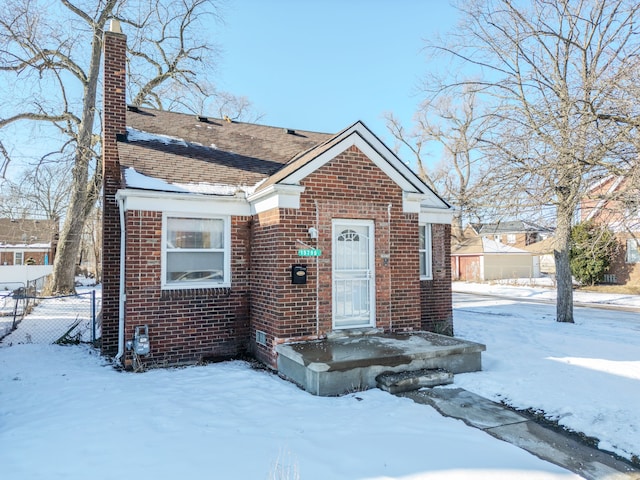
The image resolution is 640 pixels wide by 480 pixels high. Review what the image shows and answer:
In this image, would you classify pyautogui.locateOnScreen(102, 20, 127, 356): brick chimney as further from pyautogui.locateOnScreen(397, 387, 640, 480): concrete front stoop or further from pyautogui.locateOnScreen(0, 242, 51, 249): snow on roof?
pyautogui.locateOnScreen(0, 242, 51, 249): snow on roof

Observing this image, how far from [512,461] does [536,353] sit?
16.4ft

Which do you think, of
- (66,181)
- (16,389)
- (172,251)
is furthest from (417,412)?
(66,181)

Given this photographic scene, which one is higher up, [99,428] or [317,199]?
[317,199]

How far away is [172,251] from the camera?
8.03 m

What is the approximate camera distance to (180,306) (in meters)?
7.91

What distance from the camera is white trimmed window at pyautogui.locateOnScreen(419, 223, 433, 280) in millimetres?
10518

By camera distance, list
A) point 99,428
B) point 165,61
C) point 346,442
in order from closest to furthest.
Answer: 1. point 346,442
2. point 99,428
3. point 165,61

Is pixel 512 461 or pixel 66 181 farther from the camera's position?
pixel 66 181

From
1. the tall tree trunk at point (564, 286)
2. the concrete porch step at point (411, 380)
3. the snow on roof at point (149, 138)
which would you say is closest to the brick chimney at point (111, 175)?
the snow on roof at point (149, 138)

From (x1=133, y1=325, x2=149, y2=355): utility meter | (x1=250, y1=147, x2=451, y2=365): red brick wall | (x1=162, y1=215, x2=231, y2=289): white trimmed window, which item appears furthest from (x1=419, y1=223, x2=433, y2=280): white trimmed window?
(x1=133, y1=325, x2=149, y2=355): utility meter

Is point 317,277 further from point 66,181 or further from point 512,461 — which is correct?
point 66,181

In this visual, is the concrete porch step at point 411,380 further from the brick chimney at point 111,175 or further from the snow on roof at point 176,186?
the brick chimney at point 111,175

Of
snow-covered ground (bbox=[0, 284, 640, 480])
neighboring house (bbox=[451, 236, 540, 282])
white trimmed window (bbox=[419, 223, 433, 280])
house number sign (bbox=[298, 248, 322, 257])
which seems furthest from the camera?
neighboring house (bbox=[451, 236, 540, 282])

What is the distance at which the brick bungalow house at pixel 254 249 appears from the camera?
7.52 m
